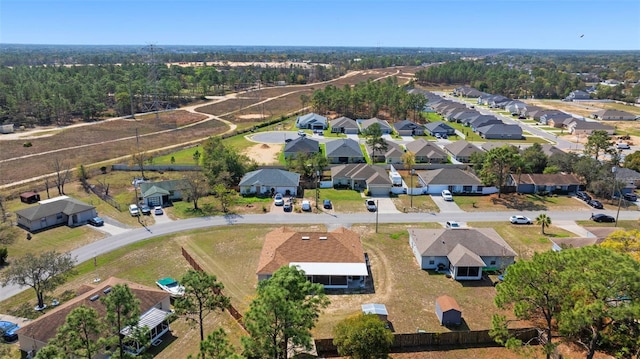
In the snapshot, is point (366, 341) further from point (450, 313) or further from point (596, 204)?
point (596, 204)

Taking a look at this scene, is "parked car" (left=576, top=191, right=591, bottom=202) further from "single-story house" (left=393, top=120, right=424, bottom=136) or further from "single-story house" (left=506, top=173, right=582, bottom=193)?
"single-story house" (left=393, top=120, right=424, bottom=136)

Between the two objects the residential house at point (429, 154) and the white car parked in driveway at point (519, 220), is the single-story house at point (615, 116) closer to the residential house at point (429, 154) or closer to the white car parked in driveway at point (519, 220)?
the residential house at point (429, 154)

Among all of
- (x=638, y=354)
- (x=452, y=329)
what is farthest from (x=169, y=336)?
(x=638, y=354)

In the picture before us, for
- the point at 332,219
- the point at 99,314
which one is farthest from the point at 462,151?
the point at 99,314

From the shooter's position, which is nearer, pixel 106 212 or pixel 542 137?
pixel 106 212

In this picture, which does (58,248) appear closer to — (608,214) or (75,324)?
(75,324)

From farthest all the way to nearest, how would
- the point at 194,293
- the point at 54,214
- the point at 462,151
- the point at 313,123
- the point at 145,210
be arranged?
the point at 313,123 < the point at 462,151 < the point at 145,210 < the point at 54,214 < the point at 194,293

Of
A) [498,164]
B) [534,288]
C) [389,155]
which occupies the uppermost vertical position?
[534,288]
